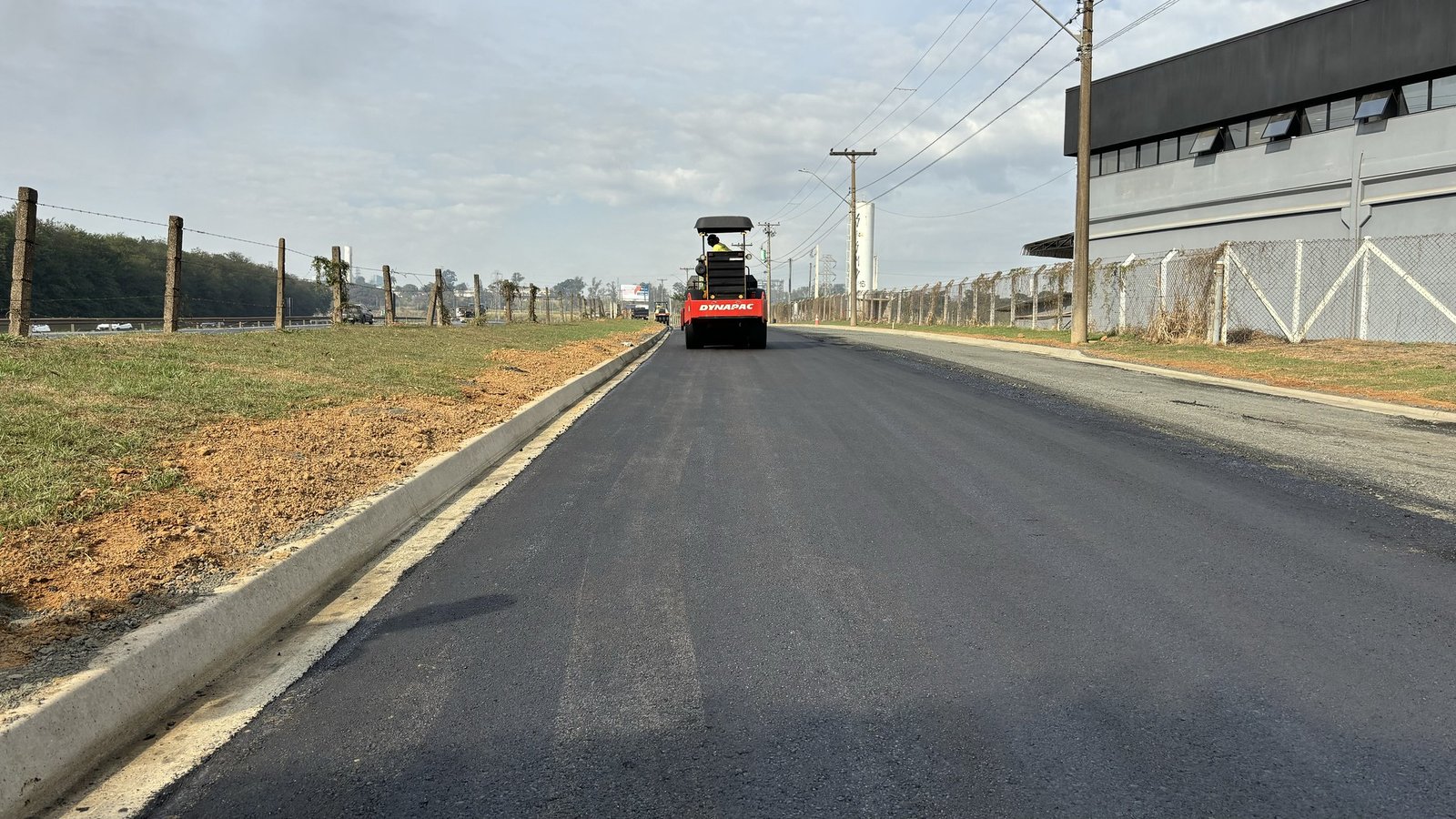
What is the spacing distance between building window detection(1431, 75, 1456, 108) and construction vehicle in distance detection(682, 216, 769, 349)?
18.3 meters

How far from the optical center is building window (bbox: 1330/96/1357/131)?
27703 millimetres

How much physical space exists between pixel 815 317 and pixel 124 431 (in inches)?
3226

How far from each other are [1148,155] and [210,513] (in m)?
38.3

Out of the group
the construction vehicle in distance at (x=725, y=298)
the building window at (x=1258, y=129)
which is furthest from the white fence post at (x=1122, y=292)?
the construction vehicle in distance at (x=725, y=298)

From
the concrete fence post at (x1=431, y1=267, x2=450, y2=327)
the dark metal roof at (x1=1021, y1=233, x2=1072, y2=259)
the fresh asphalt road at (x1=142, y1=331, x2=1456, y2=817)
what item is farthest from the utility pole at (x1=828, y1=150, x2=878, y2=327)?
the fresh asphalt road at (x1=142, y1=331, x2=1456, y2=817)

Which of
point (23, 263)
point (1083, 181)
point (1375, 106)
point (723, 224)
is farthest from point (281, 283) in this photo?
point (1375, 106)

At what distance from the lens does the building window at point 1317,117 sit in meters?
28.8

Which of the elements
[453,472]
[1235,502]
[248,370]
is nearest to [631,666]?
[453,472]

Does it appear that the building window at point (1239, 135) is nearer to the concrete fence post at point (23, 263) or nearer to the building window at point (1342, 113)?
the building window at point (1342, 113)

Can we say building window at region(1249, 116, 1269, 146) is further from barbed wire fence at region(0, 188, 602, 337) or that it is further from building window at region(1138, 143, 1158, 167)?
barbed wire fence at region(0, 188, 602, 337)

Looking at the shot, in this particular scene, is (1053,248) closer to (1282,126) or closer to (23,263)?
(1282,126)

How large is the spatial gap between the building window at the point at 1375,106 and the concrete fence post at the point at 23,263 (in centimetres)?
3072

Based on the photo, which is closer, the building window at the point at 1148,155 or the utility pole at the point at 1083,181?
the utility pole at the point at 1083,181

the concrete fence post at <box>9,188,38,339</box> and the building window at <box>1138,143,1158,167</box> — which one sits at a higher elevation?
the building window at <box>1138,143,1158,167</box>
